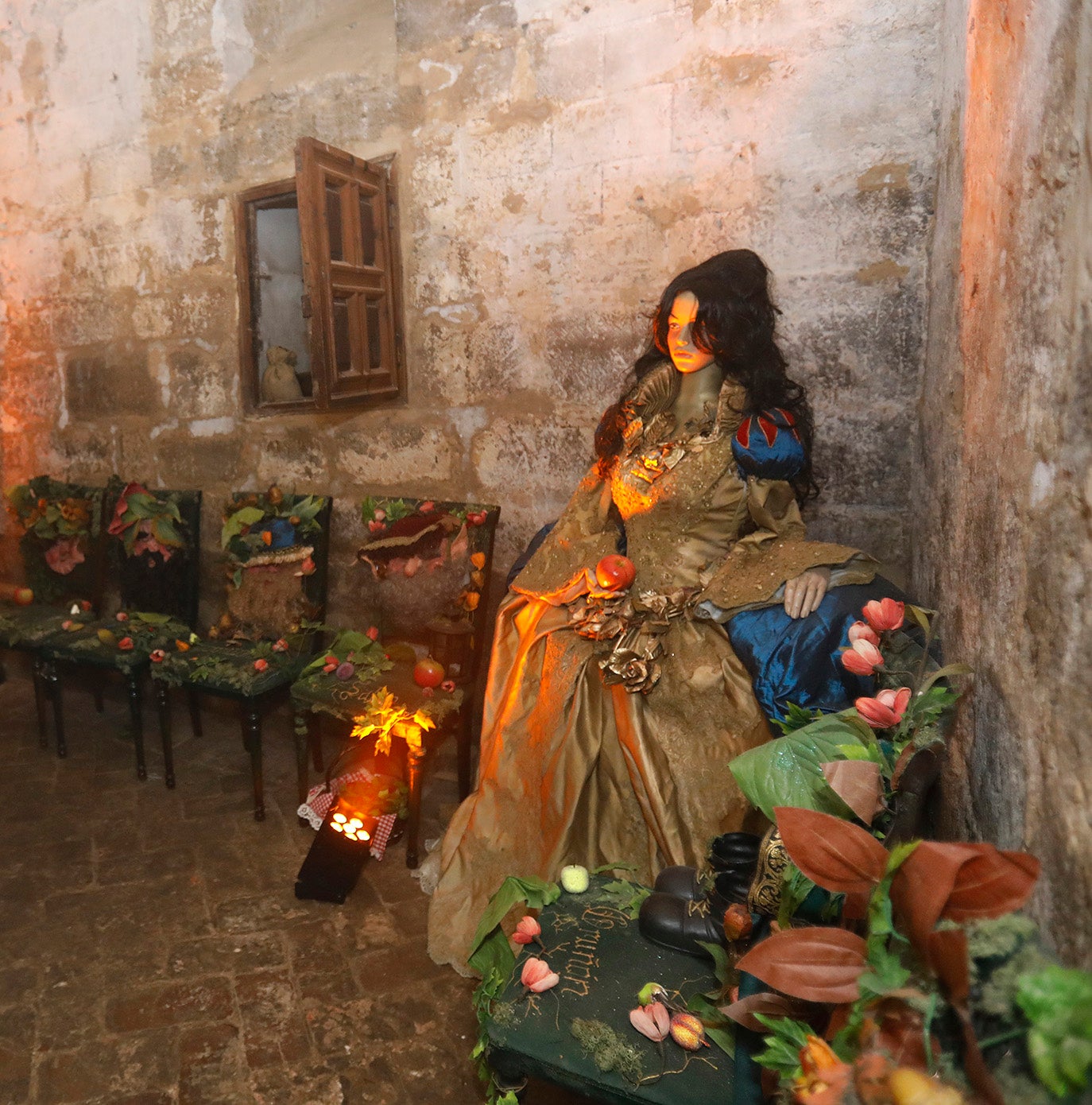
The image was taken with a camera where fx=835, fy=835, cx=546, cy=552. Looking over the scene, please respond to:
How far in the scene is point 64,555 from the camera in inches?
171

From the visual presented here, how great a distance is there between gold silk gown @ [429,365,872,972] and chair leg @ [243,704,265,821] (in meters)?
0.96

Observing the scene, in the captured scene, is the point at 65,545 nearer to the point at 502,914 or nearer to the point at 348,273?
the point at 348,273

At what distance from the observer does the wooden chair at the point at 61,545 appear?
4.33 m

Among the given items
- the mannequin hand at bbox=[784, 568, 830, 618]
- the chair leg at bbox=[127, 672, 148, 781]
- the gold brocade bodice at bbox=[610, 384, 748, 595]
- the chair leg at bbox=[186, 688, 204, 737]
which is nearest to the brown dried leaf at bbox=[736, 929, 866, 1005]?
the mannequin hand at bbox=[784, 568, 830, 618]

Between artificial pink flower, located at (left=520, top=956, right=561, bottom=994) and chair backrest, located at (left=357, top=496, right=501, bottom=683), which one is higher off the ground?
chair backrest, located at (left=357, top=496, right=501, bottom=683)

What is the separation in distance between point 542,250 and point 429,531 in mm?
1247

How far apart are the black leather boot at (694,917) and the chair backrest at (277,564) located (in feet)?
8.19

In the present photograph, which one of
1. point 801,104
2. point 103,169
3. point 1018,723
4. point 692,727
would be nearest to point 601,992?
point 1018,723

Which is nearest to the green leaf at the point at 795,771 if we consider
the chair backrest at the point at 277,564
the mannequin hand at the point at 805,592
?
the mannequin hand at the point at 805,592

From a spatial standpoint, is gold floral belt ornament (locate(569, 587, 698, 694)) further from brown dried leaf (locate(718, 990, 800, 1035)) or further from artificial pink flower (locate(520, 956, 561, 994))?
brown dried leaf (locate(718, 990, 800, 1035))

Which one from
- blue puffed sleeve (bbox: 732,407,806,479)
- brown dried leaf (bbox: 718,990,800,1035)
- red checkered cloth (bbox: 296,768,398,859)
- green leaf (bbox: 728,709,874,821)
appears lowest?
red checkered cloth (bbox: 296,768,398,859)

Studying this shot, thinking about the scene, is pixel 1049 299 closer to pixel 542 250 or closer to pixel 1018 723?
pixel 1018 723

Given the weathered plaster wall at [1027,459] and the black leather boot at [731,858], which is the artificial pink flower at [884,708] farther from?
the black leather boot at [731,858]

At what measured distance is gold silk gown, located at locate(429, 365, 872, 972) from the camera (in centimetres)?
232
